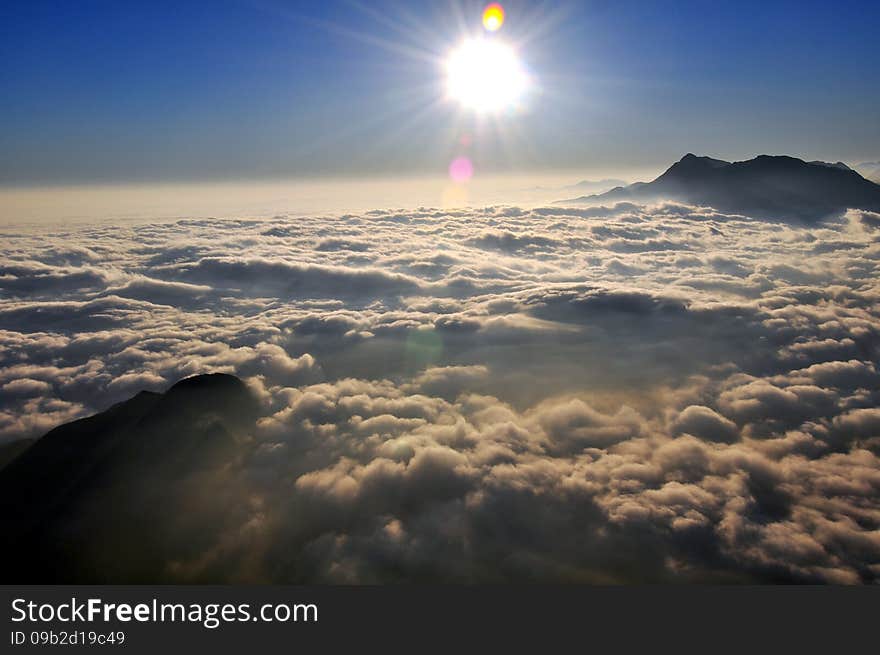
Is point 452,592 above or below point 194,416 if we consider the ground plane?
above

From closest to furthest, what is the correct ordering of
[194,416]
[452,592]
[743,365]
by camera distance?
[452,592] → [194,416] → [743,365]

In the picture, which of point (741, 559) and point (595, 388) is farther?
point (595, 388)

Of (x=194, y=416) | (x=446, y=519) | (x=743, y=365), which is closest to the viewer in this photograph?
(x=446, y=519)

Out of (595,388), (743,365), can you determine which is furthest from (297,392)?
(743,365)

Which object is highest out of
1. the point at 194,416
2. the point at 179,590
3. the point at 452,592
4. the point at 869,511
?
the point at 179,590

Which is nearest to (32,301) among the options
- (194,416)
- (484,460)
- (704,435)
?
(194,416)

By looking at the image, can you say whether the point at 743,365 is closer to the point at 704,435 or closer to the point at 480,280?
the point at 704,435
